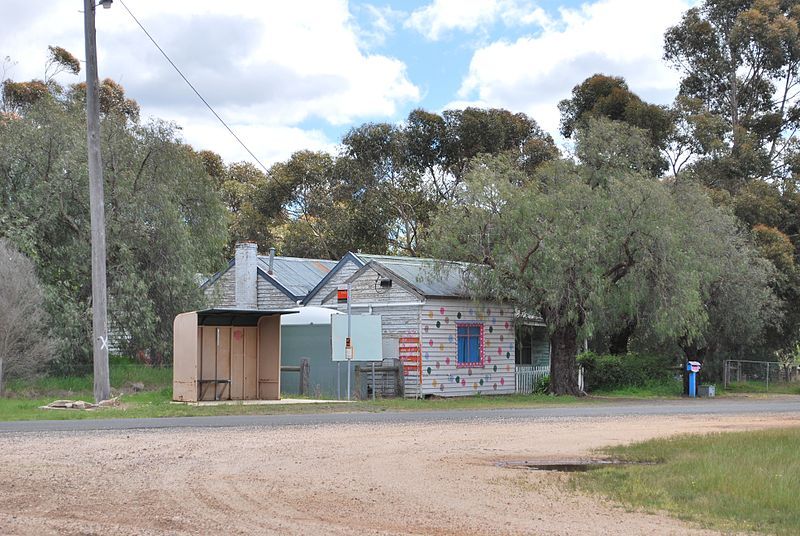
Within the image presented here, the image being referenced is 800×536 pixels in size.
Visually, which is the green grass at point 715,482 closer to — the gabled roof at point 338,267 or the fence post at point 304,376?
the fence post at point 304,376

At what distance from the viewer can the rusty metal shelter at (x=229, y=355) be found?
24.2m

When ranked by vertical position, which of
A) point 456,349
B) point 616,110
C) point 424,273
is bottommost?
point 456,349

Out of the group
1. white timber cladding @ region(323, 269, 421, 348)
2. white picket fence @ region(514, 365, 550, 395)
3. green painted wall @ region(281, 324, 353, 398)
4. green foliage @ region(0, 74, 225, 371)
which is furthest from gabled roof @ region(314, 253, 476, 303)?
green foliage @ region(0, 74, 225, 371)

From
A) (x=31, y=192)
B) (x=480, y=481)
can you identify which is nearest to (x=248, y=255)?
(x=31, y=192)

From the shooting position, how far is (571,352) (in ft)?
104

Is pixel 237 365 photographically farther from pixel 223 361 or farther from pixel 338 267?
pixel 338 267

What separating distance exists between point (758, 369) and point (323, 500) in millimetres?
36298

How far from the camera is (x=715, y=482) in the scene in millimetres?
11148

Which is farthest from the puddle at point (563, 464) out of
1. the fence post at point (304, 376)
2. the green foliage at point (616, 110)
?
the green foliage at point (616, 110)

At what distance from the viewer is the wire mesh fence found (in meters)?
40.1

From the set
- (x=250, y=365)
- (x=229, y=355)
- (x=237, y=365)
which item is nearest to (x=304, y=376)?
(x=250, y=365)

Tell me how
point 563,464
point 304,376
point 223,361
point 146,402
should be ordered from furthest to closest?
1. point 304,376
2. point 223,361
3. point 146,402
4. point 563,464

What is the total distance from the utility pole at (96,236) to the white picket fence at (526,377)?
16.0 metres

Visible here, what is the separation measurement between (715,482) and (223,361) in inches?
665
